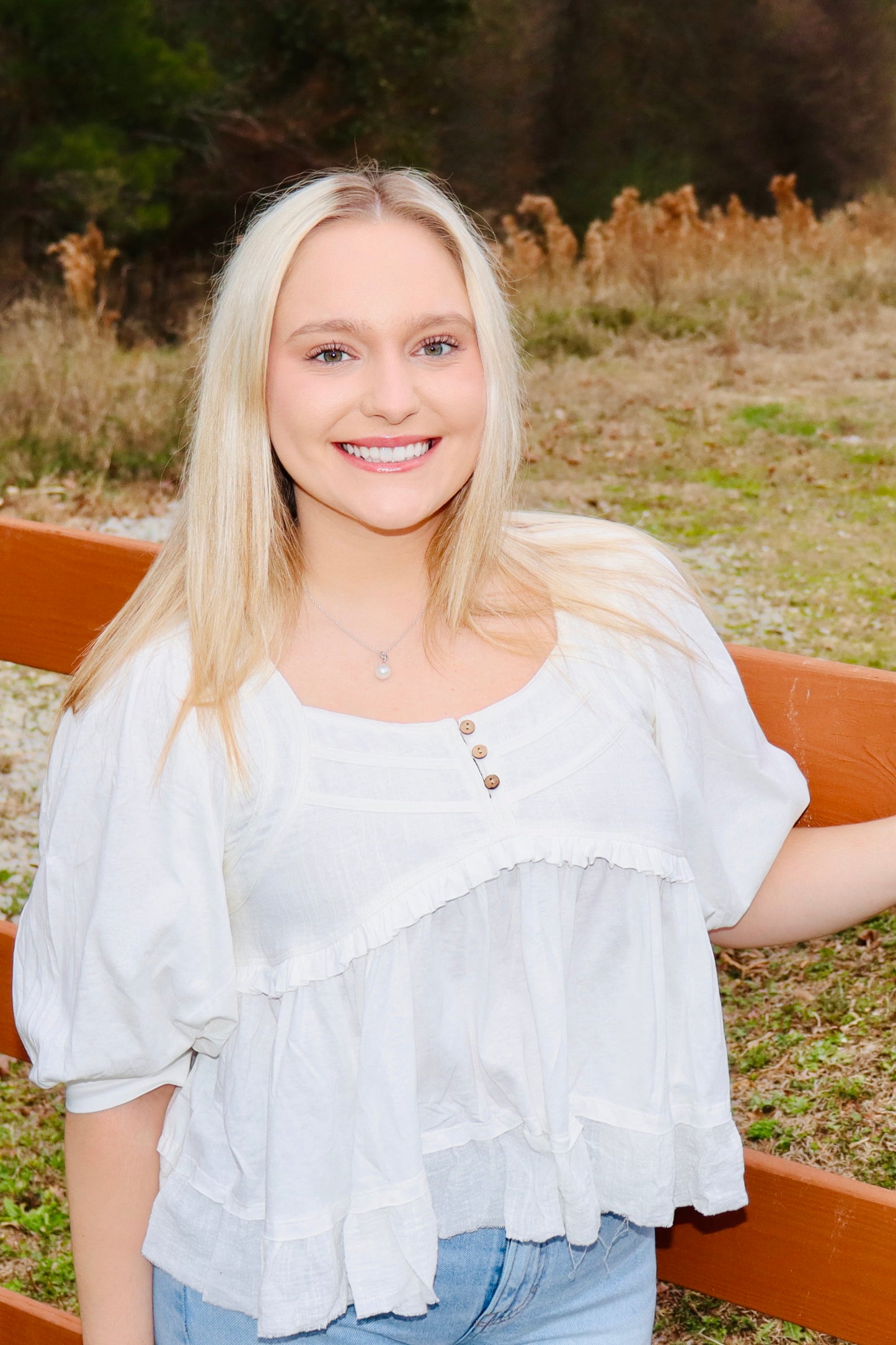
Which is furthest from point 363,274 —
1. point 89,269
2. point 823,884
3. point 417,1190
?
→ point 89,269

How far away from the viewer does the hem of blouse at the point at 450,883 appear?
4.20ft

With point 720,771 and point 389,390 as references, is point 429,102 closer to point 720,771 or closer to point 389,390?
point 389,390

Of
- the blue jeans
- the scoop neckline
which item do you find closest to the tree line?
the scoop neckline

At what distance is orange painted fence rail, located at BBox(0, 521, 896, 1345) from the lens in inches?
52.5

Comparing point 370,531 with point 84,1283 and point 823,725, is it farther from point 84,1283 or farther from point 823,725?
point 84,1283

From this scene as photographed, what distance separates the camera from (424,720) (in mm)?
1352

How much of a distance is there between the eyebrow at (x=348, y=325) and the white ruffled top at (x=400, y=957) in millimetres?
329

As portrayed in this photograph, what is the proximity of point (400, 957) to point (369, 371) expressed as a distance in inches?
22.2

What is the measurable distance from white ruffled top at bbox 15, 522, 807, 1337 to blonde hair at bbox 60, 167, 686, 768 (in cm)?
5

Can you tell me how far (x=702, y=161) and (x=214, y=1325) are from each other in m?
4.49

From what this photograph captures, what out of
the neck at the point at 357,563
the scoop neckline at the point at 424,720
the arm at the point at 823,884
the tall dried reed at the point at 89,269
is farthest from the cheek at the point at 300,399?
the tall dried reed at the point at 89,269

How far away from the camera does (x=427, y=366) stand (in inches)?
53.2

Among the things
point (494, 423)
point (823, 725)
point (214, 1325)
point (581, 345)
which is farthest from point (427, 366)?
point (581, 345)

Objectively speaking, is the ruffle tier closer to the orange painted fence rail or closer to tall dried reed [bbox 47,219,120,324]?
the orange painted fence rail
